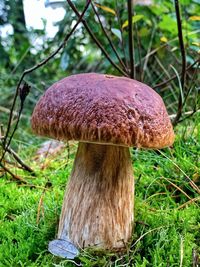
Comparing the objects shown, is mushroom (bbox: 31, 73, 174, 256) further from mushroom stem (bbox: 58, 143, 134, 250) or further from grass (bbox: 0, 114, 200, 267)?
grass (bbox: 0, 114, 200, 267)

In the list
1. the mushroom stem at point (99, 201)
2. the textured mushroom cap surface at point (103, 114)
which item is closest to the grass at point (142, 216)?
the mushroom stem at point (99, 201)

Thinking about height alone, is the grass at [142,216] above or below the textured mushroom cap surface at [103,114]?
below

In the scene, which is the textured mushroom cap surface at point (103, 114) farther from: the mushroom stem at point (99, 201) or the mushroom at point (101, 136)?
the mushroom stem at point (99, 201)

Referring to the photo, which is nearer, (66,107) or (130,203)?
(66,107)

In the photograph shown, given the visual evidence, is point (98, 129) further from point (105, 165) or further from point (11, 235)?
point (11, 235)

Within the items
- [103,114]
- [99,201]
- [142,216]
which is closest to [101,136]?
[103,114]

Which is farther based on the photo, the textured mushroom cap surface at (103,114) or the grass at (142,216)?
the grass at (142,216)

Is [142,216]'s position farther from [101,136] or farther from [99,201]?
[101,136]

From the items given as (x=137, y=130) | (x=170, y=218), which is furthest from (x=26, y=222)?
(x=137, y=130)
